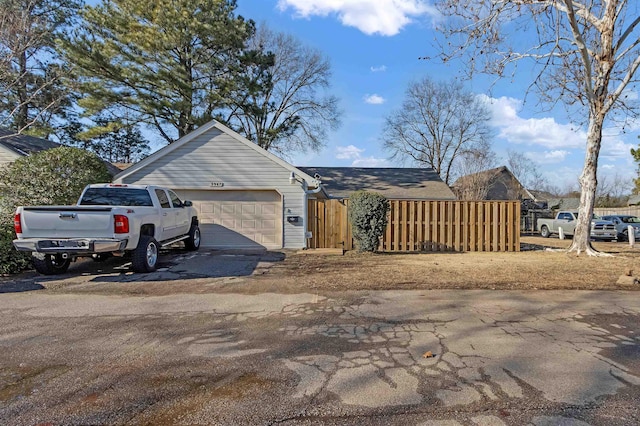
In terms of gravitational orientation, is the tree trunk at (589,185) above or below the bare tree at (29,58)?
below

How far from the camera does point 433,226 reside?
13188 millimetres

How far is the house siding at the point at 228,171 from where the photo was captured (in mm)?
13281

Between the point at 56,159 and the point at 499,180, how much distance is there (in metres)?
34.4

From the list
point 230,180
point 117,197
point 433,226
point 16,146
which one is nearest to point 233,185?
point 230,180

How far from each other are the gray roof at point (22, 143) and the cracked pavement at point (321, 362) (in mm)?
11545

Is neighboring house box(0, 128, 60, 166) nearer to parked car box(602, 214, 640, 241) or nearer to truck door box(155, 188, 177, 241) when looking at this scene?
truck door box(155, 188, 177, 241)

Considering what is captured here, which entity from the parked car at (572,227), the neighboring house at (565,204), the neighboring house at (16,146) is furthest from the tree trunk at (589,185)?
the neighboring house at (565,204)

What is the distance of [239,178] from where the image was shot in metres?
13.3

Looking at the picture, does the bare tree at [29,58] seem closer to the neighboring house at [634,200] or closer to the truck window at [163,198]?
the truck window at [163,198]

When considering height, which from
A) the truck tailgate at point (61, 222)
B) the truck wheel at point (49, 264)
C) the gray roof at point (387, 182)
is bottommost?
the truck wheel at point (49, 264)

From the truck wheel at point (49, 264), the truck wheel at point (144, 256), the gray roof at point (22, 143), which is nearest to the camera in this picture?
the truck wheel at point (49, 264)

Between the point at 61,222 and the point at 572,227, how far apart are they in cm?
2277

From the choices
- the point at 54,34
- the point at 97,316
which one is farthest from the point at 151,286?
the point at 54,34

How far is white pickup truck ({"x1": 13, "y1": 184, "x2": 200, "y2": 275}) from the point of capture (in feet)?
23.7
